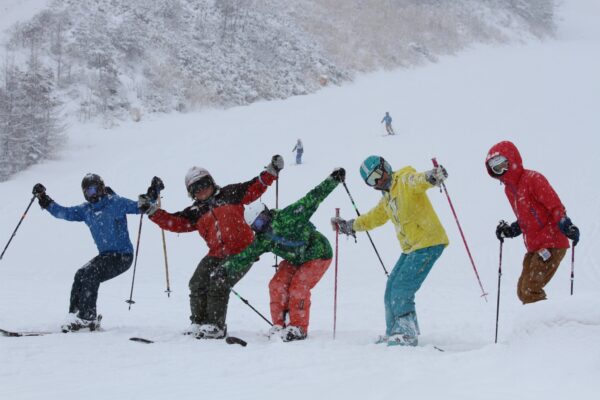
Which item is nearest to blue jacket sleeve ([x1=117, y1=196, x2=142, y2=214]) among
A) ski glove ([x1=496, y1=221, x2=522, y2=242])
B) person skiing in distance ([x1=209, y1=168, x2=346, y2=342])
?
person skiing in distance ([x1=209, y1=168, x2=346, y2=342])

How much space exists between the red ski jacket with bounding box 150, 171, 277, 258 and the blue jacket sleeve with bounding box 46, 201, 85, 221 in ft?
3.12

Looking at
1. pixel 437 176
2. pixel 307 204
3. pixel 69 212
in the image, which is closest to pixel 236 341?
pixel 307 204

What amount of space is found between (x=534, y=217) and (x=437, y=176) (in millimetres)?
1019

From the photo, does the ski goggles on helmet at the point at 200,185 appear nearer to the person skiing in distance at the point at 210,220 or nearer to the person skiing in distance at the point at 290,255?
the person skiing in distance at the point at 210,220

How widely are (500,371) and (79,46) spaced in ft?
95.5

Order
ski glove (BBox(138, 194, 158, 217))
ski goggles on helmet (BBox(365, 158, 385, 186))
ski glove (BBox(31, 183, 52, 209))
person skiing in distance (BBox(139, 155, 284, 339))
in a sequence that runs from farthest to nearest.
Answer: ski glove (BBox(31, 183, 52, 209)) < ski glove (BBox(138, 194, 158, 217)) < person skiing in distance (BBox(139, 155, 284, 339)) < ski goggles on helmet (BBox(365, 158, 385, 186))

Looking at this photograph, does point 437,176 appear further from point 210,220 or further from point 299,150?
point 299,150

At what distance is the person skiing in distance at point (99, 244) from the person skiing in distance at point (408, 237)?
8.61ft

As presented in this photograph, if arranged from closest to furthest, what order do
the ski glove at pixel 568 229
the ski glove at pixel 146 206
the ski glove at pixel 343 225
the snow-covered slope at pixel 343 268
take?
the snow-covered slope at pixel 343 268 < the ski glove at pixel 568 229 < the ski glove at pixel 146 206 < the ski glove at pixel 343 225

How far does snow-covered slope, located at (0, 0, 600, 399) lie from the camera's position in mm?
3488

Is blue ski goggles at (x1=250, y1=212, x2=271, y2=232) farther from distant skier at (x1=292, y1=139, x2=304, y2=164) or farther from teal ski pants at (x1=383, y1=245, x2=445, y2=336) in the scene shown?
distant skier at (x1=292, y1=139, x2=304, y2=164)

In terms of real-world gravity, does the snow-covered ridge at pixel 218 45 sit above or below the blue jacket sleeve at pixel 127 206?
above

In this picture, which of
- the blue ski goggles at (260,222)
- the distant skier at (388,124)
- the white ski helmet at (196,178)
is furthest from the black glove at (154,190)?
the distant skier at (388,124)

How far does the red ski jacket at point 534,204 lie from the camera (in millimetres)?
4988
